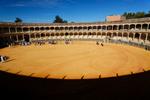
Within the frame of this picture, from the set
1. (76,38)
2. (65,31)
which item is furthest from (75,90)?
(65,31)

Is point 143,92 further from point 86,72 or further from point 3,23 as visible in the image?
point 3,23

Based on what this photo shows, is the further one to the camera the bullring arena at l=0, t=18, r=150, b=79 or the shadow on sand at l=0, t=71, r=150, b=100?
the bullring arena at l=0, t=18, r=150, b=79

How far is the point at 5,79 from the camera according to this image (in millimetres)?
18906

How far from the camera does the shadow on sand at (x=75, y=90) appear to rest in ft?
44.1

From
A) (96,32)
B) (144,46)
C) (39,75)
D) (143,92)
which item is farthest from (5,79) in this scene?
(96,32)

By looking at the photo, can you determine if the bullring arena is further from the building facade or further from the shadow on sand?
the shadow on sand

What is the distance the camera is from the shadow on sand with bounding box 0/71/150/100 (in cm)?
1345

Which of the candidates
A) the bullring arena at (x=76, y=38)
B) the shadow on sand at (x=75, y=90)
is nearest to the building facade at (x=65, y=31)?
the bullring arena at (x=76, y=38)

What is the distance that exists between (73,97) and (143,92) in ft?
19.6

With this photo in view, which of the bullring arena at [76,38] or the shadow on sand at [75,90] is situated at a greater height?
the bullring arena at [76,38]

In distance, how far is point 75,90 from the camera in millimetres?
15414

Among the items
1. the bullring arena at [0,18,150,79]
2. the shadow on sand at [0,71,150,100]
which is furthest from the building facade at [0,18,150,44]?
the shadow on sand at [0,71,150,100]

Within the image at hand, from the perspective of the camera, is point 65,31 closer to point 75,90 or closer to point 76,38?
point 76,38

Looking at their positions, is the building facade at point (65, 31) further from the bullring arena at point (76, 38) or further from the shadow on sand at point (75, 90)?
the shadow on sand at point (75, 90)
